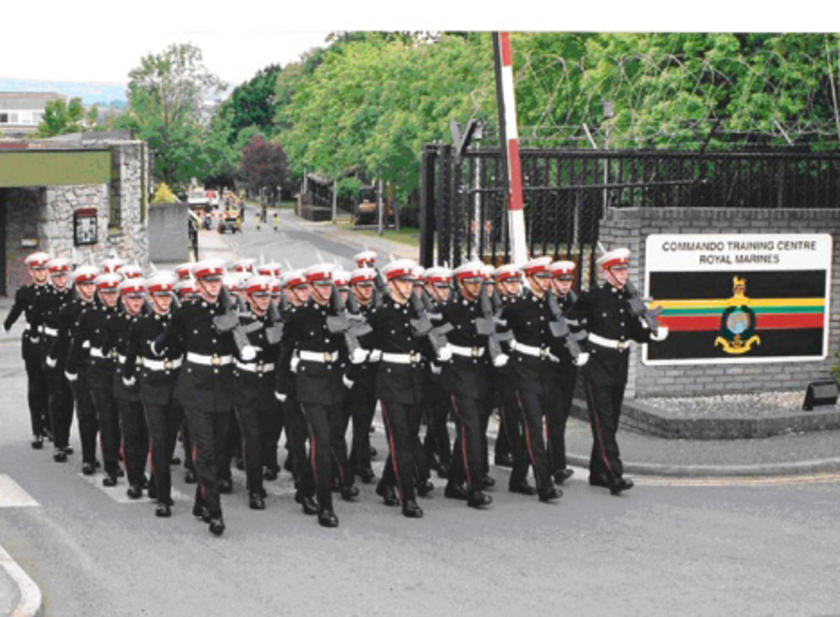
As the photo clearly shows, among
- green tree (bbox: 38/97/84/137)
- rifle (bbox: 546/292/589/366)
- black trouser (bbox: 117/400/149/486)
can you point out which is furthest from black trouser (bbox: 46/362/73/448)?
green tree (bbox: 38/97/84/137)

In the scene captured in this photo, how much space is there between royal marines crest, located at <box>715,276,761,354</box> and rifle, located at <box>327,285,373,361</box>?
218 inches

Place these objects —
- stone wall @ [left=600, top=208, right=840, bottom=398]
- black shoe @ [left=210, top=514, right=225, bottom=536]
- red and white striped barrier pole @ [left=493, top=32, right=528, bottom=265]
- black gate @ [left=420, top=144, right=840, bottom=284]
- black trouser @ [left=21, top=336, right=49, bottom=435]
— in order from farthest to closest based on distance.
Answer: black gate @ [left=420, top=144, right=840, bottom=284]
stone wall @ [left=600, top=208, right=840, bottom=398]
red and white striped barrier pole @ [left=493, top=32, right=528, bottom=265]
black trouser @ [left=21, top=336, right=49, bottom=435]
black shoe @ [left=210, top=514, right=225, bottom=536]

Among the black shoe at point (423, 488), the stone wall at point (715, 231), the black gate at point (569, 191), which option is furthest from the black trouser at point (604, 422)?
the black gate at point (569, 191)

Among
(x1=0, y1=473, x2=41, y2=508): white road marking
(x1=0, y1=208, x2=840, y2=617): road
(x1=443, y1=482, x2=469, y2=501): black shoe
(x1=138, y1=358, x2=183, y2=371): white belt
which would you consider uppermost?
(x1=138, y1=358, x2=183, y2=371): white belt

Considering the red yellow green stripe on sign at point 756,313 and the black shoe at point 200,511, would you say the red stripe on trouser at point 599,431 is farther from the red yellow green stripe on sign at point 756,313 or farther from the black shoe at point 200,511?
the black shoe at point 200,511

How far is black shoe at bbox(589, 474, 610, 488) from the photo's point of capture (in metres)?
13.4

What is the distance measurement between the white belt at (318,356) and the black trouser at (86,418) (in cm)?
276

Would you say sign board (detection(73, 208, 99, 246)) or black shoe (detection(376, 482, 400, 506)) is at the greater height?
sign board (detection(73, 208, 99, 246))

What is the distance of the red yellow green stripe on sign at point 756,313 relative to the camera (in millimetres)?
16391

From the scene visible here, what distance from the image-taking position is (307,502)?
1256 centimetres

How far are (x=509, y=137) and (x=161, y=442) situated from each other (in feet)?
18.5

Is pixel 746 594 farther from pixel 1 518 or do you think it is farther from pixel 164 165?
pixel 164 165

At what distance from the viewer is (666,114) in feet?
83.4

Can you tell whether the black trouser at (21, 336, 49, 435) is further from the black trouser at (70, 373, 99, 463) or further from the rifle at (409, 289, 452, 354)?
the rifle at (409, 289, 452, 354)
